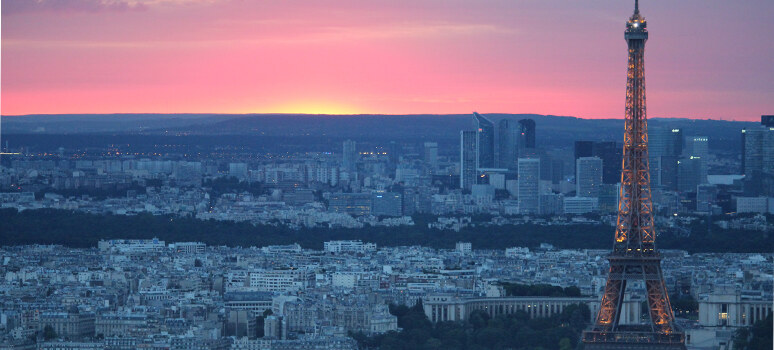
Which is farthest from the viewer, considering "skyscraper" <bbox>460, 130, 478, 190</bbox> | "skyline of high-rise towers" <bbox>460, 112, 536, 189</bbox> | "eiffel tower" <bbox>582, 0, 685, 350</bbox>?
"skyscraper" <bbox>460, 130, 478, 190</bbox>

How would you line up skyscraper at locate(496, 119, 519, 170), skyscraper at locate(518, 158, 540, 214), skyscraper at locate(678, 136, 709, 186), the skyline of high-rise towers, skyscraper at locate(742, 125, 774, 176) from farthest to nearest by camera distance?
skyscraper at locate(496, 119, 519, 170)
the skyline of high-rise towers
skyscraper at locate(518, 158, 540, 214)
skyscraper at locate(678, 136, 709, 186)
skyscraper at locate(742, 125, 774, 176)

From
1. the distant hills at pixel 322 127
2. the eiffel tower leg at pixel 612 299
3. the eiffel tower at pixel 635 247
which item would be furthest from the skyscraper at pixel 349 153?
the eiffel tower leg at pixel 612 299

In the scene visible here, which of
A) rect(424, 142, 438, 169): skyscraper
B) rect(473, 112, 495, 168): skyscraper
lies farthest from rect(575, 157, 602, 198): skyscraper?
rect(424, 142, 438, 169): skyscraper

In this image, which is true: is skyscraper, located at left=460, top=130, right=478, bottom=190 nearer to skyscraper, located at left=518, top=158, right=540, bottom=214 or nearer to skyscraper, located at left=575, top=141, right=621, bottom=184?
skyscraper, located at left=518, top=158, right=540, bottom=214

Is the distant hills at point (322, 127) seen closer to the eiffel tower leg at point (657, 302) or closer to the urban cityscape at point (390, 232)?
the urban cityscape at point (390, 232)

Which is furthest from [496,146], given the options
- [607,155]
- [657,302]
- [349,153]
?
[657,302]
